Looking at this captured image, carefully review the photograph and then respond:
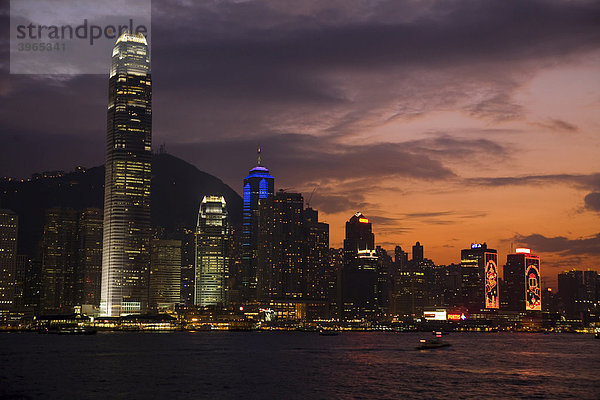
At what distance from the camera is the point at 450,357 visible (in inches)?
7628

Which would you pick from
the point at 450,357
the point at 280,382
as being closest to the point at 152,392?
the point at 280,382

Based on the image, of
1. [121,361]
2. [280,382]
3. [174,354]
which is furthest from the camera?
[174,354]

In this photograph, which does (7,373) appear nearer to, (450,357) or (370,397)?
(370,397)

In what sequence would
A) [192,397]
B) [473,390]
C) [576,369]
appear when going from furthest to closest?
[576,369] < [473,390] < [192,397]

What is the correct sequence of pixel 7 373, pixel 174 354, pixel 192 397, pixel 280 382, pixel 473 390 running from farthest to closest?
pixel 174 354, pixel 7 373, pixel 280 382, pixel 473 390, pixel 192 397

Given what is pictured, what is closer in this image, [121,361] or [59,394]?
[59,394]

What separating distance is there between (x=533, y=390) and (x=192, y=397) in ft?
166

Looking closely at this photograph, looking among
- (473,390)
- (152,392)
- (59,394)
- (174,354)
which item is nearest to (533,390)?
(473,390)

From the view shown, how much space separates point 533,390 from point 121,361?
90.3m

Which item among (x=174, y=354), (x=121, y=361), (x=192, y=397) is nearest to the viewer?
(x=192, y=397)

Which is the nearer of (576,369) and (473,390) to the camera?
(473,390)

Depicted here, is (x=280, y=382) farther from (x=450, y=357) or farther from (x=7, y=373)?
(x=450, y=357)

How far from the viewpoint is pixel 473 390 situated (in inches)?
4626

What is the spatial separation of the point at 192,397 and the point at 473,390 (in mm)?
41458
